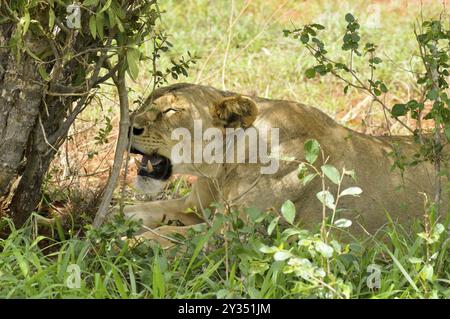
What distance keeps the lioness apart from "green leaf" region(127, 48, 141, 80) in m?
0.77

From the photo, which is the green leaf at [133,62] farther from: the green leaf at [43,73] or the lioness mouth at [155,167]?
the lioness mouth at [155,167]

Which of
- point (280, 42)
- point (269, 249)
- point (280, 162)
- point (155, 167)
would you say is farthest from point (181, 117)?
point (280, 42)

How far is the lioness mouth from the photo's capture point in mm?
5312

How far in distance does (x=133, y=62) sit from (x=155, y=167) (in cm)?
123

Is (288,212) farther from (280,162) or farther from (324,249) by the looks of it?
(280,162)

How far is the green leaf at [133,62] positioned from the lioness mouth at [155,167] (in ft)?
3.62

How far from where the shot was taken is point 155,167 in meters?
5.33

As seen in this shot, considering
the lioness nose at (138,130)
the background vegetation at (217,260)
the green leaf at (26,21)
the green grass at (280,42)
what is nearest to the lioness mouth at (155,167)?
the lioness nose at (138,130)

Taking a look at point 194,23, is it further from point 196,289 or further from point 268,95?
point 196,289

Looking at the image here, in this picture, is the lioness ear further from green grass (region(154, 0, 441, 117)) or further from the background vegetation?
green grass (region(154, 0, 441, 117))

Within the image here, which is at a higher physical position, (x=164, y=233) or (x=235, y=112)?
(x=235, y=112)
